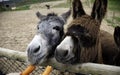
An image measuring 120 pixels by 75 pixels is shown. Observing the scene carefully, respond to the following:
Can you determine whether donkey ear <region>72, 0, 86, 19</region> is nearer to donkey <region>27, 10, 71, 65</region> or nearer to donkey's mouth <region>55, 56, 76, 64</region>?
donkey <region>27, 10, 71, 65</region>

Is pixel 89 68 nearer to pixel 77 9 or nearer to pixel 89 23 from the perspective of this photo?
pixel 89 23

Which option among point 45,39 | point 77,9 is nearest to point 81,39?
point 45,39

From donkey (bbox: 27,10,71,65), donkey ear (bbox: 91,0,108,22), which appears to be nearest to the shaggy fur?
donkey ear (bbox: 91,0,108,22)

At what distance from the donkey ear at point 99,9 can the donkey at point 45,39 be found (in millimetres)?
489

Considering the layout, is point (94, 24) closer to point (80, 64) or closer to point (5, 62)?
point (80, 64)

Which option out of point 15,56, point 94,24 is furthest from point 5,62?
point 94,24

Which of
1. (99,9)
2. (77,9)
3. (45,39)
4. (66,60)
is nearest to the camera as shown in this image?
(66,60)

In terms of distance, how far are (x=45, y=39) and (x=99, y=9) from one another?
Result: 2.49 feet

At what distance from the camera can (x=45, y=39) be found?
3.50 m

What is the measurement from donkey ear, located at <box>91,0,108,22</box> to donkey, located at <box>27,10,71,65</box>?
49cm

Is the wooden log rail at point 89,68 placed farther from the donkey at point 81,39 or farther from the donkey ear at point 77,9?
the donkey ear at point 77,9

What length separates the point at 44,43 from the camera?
343cm

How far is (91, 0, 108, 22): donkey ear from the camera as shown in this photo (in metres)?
3.59

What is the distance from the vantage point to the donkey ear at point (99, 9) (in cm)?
359
